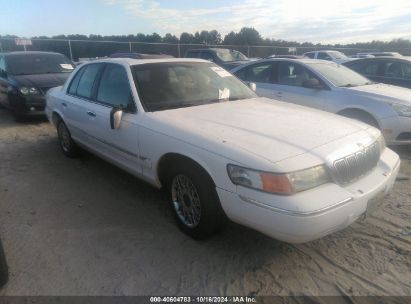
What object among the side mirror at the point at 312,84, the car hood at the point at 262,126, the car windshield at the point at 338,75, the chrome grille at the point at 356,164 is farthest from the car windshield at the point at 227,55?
the chrome grille at the point at 356,164

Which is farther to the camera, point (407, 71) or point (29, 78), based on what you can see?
point (29, 78)

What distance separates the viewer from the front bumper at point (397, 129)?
559cm

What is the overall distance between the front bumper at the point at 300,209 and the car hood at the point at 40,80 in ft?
22.9

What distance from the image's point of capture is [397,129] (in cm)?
562

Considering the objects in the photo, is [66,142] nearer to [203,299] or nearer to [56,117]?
[56,117]

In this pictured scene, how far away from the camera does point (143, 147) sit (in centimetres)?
360

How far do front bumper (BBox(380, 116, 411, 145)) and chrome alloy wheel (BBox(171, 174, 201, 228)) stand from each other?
392cm

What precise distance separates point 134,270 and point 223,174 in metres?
1.09

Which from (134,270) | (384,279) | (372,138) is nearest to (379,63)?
(372,138)

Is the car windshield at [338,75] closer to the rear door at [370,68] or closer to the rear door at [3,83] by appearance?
the rear door at [370,68]

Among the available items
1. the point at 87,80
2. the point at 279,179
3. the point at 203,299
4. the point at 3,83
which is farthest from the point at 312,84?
the point at 3,83

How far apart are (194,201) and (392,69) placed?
7207 millimetres

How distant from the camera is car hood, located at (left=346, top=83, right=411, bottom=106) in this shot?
Answer: 575 cm

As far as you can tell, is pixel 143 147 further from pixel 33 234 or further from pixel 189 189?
pixel 33 234
